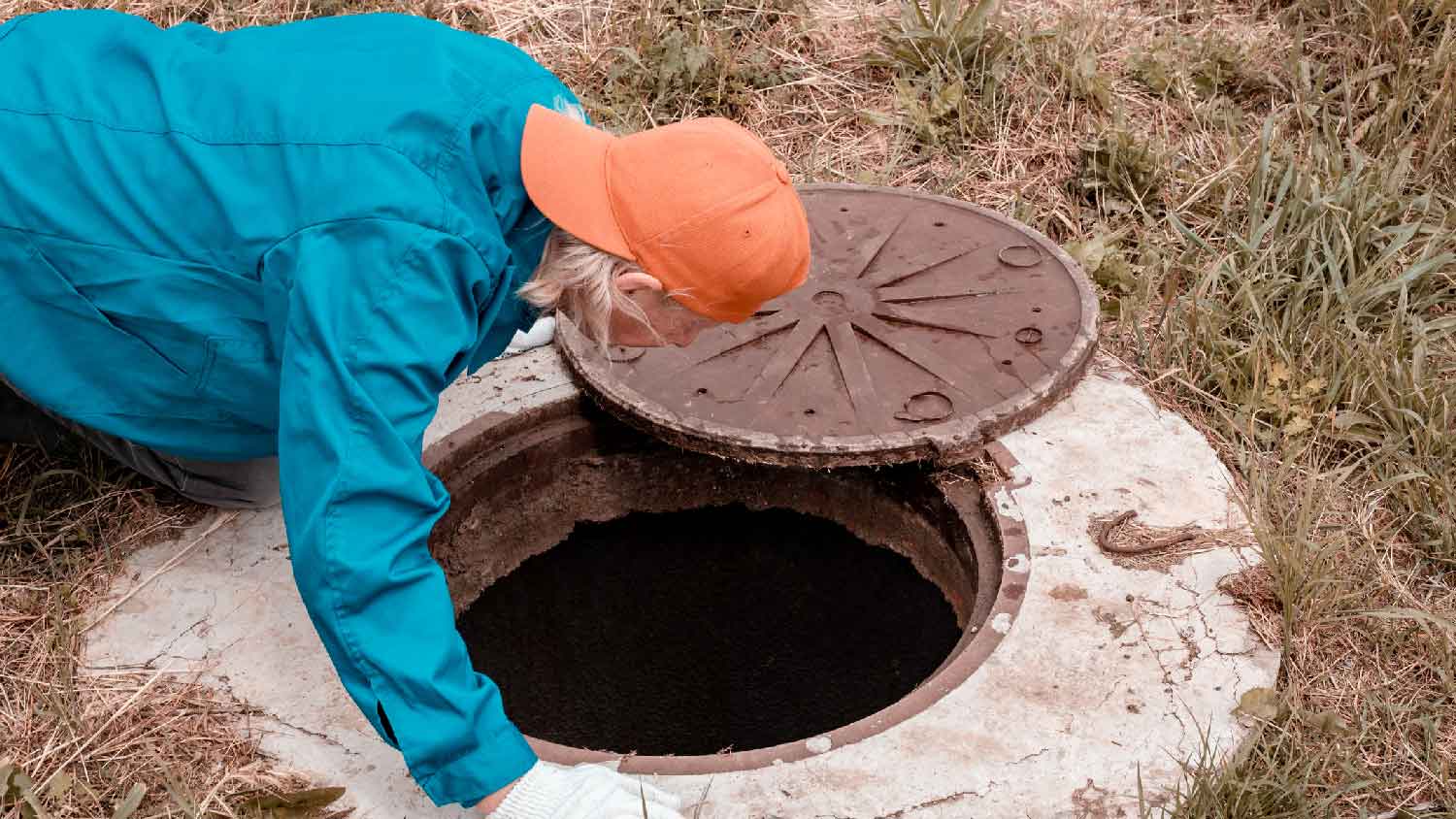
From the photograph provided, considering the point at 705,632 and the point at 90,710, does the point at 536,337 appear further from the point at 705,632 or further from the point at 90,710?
the point at 90,710

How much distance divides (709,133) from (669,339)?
0.33 metres

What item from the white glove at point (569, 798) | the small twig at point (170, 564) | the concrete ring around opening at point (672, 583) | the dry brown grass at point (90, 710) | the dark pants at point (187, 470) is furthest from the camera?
the concrete ring around opening at point (672, 583)

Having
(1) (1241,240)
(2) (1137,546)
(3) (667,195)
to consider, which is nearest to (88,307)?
(3) (667,195)

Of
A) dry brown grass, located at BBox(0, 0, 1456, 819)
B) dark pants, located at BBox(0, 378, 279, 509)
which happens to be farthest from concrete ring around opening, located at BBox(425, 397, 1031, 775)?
dry brown grass, located at BBox(0, 0, 1456, 819)

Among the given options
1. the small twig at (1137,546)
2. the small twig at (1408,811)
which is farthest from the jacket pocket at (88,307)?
the small twig at (1408,811)

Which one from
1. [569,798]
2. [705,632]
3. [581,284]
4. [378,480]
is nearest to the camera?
[378,480]

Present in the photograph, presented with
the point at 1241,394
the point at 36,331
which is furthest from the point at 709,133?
the point at 1241,394

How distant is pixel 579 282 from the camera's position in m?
1.81

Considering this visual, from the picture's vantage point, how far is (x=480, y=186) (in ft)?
5.71

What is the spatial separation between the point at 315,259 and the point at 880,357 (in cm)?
133

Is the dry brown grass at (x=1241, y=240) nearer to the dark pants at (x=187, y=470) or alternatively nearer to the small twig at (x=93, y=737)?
the small twig at (x=93, y=737)

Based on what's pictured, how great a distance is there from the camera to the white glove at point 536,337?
2.86 meters

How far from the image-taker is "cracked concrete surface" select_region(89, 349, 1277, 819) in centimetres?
192

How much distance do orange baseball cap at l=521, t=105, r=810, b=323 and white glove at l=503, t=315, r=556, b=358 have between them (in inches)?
42.8
